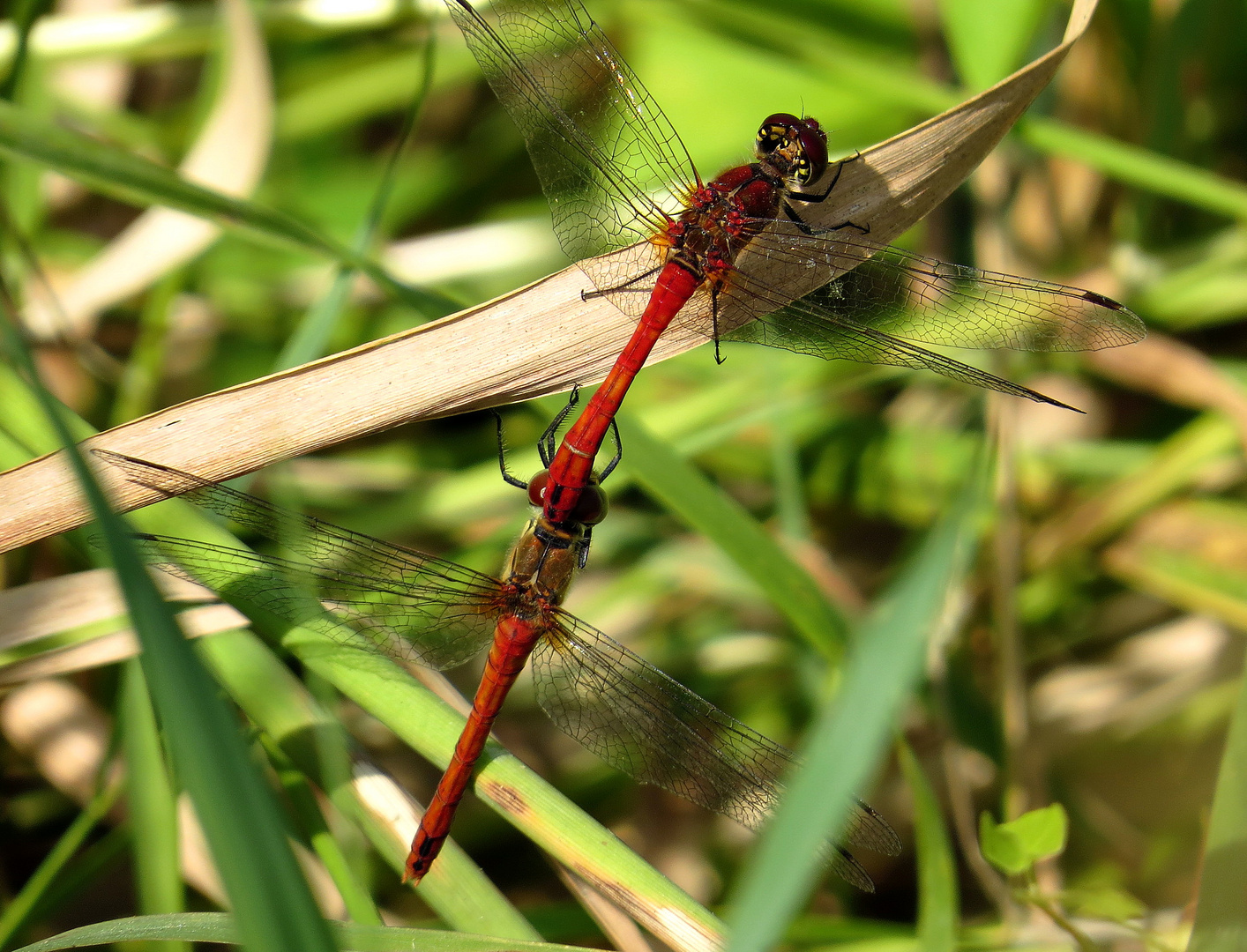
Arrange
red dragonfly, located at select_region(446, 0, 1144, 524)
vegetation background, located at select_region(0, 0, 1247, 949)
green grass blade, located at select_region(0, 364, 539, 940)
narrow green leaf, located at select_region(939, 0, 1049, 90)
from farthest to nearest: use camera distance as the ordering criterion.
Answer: vegetation background, located at select_region(0, 0, 1247, 949) < narrow green leaf, located at select_region(939, 0, 1049, 90) < red dragonfly, located at select_region(446, 0, 1144, 524) < green grass blade, located at select_region(0, 364, 539, 940)

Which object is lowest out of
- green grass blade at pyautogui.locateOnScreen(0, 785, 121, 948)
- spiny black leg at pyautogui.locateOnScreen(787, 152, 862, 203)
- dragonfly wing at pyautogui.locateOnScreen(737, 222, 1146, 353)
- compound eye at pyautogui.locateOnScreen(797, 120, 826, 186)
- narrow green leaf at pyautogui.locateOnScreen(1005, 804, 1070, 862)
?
green grass blade at pyautogui.locateOnScreen(0, 785, 121, 948)

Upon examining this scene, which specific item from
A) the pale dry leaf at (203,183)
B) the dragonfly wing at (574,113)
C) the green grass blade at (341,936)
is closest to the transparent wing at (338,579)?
the green grass blade at (341,936)

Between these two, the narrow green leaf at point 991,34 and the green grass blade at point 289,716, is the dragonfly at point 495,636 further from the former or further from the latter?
the narrow green leaf at point 991,34

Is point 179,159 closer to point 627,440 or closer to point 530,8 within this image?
point 530,8

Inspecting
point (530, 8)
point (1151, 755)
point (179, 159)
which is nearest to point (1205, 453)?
point (1151, 755)

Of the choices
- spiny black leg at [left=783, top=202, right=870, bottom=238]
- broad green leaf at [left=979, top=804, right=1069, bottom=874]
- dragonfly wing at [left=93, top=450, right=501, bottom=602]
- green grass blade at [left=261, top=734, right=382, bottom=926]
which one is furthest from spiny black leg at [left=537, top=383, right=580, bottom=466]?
broad green leaf at [left=979, top=804, right=1069, bottom=874]

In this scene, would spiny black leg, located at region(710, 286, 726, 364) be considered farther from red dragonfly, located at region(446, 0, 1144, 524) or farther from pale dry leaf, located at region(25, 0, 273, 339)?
pale dry leaf, located at region(25, 0, 273, 339)
